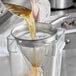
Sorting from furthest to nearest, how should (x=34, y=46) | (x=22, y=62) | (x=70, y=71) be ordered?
(x=70, y=71) → (x=22, y=62) → (x=34, y=46)

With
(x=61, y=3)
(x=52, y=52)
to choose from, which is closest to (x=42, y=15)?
(x=61, y=3)

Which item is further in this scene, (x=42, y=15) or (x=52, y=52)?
(x=42, y=15)

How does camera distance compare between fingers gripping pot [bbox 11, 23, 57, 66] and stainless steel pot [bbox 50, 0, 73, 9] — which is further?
stainless steel pot [bbox 50, 0, 73, 9]

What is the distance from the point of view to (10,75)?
0.82 metres

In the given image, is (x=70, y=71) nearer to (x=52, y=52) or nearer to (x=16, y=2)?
(x=52, y=52)

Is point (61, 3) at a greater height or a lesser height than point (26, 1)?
lesser

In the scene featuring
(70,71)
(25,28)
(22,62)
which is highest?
(25,28)

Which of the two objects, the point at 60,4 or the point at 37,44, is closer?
the point at 37,44

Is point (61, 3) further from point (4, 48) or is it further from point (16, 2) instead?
point (16, 2)

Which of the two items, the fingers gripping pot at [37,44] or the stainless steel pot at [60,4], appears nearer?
the fingers gripping pot at [37,44]

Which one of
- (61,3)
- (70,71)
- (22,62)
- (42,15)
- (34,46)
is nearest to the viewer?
(34,46)

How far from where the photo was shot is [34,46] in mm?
652

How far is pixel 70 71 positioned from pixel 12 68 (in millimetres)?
245

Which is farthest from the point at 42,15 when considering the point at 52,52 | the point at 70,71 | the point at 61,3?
the point at 52,52
